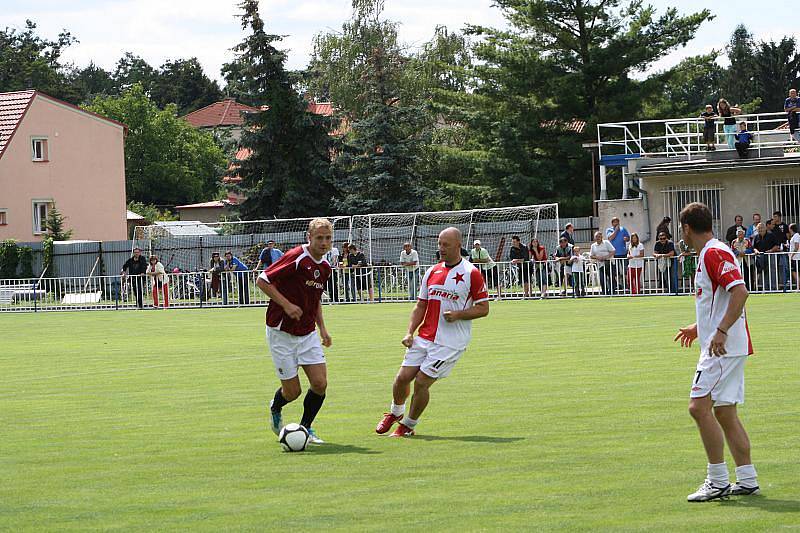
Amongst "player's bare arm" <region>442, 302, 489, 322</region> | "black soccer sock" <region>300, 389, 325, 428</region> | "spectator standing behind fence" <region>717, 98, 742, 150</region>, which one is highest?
"spectator standing behind fence" <region>717, 98, 742, 150</region>

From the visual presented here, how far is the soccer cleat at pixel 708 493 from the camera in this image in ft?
24.5

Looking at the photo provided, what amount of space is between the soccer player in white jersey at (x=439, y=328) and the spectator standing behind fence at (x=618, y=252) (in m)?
23.0

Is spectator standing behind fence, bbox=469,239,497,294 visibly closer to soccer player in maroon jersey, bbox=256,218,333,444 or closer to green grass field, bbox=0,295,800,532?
green grass field, bbox=0,295,800,532

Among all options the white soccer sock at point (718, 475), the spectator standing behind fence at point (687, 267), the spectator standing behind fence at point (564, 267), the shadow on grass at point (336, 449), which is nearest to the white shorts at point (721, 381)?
the white soccer sock at point (718, 475)

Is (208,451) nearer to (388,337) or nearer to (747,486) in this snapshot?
(747,486)

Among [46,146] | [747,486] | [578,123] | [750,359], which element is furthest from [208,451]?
[46,146]

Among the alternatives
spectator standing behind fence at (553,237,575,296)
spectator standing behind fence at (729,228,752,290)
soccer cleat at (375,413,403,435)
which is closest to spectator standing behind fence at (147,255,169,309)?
spectator standing behind fence at (553,237,575,296)

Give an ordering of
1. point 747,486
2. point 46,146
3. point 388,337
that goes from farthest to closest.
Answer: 1. point 46,146
2. point 388,337
3. point 747,486

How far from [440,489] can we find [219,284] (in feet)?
99.7

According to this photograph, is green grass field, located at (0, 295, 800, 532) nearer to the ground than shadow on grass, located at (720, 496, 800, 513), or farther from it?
farther from it

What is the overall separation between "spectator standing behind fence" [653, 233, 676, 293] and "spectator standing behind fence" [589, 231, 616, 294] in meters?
1.23

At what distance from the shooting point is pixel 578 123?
179ft

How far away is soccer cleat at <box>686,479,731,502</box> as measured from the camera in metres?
7.46

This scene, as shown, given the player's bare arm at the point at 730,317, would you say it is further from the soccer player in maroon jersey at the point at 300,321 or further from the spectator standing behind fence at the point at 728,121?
the spectator standing behind fence at the point at 728,121
